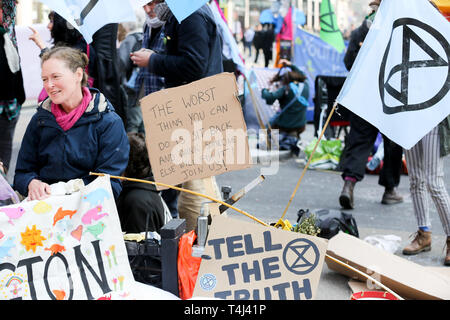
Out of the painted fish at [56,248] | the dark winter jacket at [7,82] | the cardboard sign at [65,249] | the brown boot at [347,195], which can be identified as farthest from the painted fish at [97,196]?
the brown boot at [347,195]

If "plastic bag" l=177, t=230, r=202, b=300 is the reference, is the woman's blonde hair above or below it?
above

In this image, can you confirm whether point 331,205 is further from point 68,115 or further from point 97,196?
point 97,196

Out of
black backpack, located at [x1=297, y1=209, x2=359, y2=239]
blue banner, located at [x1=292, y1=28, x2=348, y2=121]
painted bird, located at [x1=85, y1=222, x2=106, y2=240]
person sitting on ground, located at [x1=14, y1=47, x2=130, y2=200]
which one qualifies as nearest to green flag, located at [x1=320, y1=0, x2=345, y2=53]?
blue banner, located at [x1=292, y1=28, x2=348, y2=121]

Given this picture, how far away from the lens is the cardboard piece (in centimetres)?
320

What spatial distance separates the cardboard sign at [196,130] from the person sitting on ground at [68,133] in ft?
1.18

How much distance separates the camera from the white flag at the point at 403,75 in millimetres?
2824

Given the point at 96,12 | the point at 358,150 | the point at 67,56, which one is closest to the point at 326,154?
the point at 358,150

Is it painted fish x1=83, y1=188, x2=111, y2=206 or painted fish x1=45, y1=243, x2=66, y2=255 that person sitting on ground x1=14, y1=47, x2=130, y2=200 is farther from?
painted fish x1=45, y1=243, x2=66, y2=255

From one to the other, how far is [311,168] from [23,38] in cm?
392

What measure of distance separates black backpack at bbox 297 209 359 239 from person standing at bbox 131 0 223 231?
888 mm

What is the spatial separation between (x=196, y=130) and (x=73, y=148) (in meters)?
0.67

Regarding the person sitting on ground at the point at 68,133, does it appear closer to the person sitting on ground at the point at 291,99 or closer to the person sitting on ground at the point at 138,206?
the person sitting on ground at the point at 138,206

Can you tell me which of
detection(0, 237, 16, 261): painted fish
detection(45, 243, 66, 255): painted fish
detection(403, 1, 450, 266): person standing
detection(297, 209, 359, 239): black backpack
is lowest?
detection(297, 209, 359, 239): black backpack
